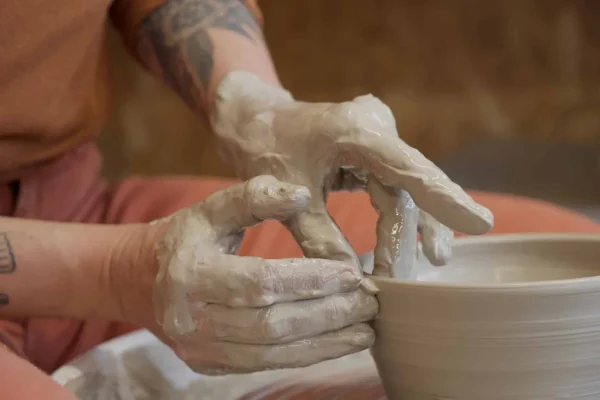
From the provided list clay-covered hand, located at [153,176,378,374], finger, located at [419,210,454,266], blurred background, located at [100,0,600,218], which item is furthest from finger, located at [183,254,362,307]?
blurred background, located at [100,0,600,218]

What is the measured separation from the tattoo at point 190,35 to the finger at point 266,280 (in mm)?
394

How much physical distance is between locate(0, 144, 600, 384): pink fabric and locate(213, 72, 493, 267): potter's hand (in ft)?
0.59

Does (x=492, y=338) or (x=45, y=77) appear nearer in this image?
(x=492, y=338)

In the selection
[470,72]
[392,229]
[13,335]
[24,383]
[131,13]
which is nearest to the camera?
[24,383]

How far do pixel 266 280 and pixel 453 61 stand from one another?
6.33 feet

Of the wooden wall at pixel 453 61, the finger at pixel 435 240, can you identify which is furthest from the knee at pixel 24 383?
the wooden wall at pixel 453 61

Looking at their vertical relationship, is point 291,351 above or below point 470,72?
above

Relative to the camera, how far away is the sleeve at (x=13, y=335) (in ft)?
2.53

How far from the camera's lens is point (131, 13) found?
3.40 ft

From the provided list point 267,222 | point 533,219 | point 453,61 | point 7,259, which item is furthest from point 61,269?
point 453,61

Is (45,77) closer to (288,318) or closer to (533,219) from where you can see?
(288,318)

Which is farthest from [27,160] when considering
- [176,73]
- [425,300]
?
[425,300]

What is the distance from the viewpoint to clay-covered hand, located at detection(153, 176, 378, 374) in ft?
1.95

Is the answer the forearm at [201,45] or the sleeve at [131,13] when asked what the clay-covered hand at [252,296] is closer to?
the forearm at [201,45]
